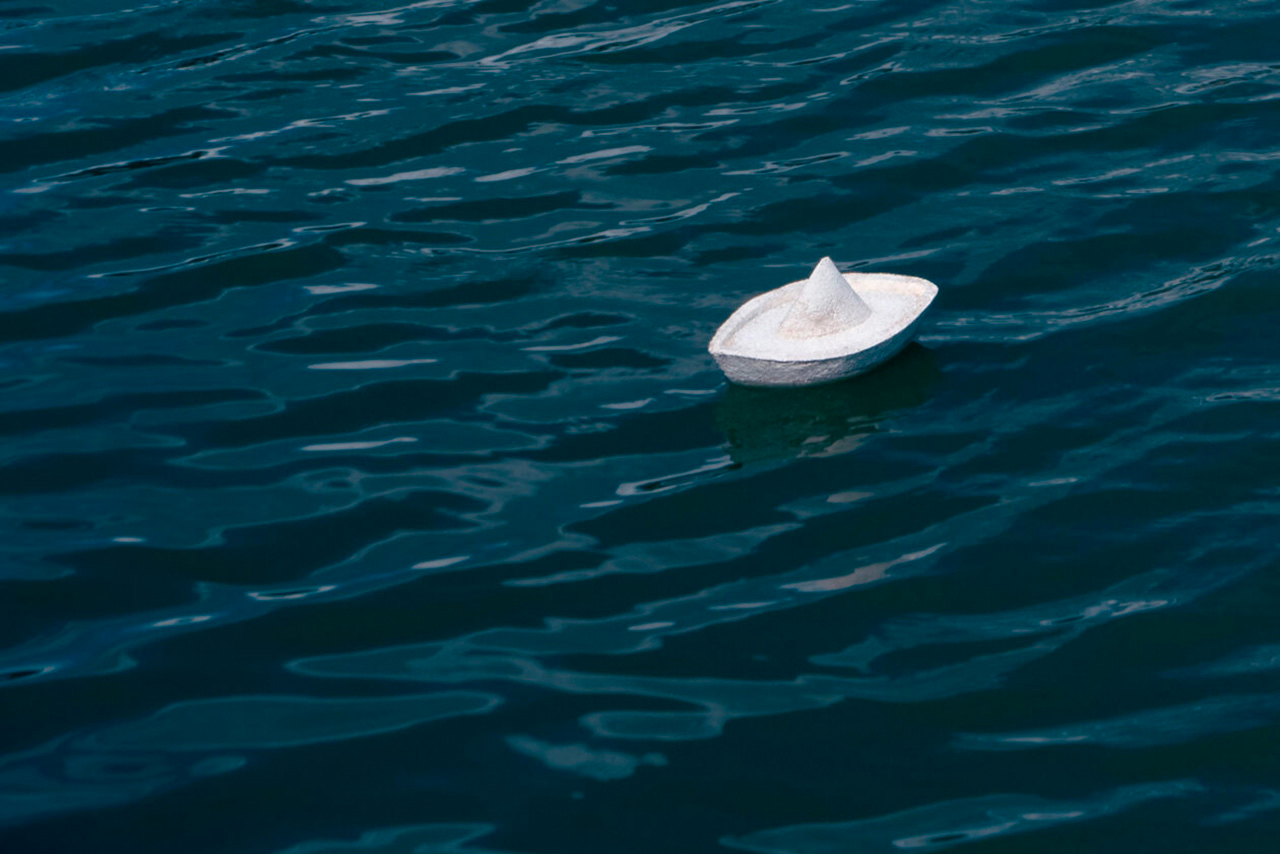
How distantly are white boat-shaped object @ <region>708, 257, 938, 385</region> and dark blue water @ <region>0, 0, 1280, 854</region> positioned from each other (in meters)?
0.22

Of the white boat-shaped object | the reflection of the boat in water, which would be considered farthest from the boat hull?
the reflection of the boat in water

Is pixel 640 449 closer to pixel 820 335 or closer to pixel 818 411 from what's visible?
pixel 818 411

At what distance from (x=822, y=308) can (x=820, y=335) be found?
0.14m

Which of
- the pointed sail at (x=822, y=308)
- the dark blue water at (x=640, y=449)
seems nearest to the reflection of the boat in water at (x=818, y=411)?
the dark blue water at (x=640, y=449)

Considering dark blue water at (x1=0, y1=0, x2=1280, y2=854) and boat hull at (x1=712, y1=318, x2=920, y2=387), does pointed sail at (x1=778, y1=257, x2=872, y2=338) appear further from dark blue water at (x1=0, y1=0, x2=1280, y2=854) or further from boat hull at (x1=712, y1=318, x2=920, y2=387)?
dark blue water at (x1=0, y1=0, x2=1280, y2=854)

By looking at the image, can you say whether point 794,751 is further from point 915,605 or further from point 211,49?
point 211,49

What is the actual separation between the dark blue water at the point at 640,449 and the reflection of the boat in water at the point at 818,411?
3 centimetres

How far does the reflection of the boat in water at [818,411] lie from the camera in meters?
6.59

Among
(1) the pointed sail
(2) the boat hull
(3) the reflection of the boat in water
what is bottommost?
(3) the reflection of the boat in water

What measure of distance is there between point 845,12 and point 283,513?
7.36 metres

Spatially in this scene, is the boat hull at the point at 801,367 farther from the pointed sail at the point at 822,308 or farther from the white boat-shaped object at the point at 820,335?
the pointed sail at the point at 822,308

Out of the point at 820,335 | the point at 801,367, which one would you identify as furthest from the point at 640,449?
the point at 820,335

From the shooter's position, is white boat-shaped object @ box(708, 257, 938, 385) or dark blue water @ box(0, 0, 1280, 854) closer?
dark blue water @ box(0, 0, 1280, 854)

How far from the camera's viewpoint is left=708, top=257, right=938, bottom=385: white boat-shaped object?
6.64 meters
